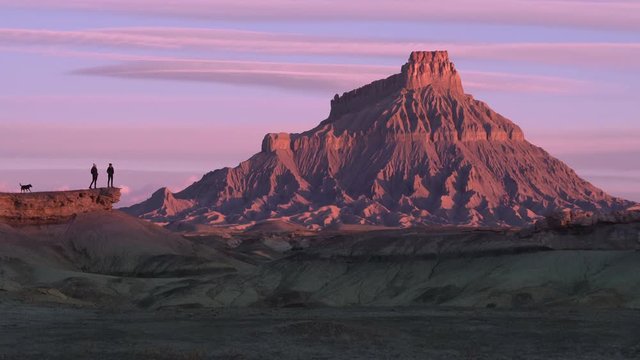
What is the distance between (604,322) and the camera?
56156 mm

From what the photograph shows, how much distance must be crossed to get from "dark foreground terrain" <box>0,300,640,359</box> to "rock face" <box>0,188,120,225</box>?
216 ft

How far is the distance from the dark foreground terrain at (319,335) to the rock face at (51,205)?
66.0 meters

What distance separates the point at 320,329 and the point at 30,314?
16759 millimetres

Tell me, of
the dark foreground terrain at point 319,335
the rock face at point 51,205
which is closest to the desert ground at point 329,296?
the dark foreground terrain at point 319,335

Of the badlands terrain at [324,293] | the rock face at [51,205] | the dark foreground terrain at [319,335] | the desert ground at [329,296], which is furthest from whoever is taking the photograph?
the rock face at [51,205]

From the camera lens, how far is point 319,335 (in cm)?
4809

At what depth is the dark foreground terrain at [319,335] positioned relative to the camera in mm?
45250

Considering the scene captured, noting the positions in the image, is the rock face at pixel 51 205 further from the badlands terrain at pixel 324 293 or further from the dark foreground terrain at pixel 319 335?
the dark foreground terrain at pixel 319 335

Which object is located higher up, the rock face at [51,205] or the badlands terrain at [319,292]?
the rock face at [51,205]

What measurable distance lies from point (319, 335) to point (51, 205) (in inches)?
3319

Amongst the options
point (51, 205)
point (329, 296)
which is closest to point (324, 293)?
point (329, 296)

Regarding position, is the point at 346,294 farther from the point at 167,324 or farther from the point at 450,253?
the point at 167,324

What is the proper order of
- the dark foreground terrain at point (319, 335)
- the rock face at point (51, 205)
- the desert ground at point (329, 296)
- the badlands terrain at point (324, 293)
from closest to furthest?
the dark foreground terrain at point (319, 335)
the desert ground at point (329, 296)
the badlands terrain at point (324, 293)
the rock face at point (51, 205)

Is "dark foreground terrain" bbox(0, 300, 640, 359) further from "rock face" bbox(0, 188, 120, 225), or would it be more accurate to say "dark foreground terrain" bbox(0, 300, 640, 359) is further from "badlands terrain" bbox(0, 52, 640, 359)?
"rock face" bbox(0, 188, 120, 225)
